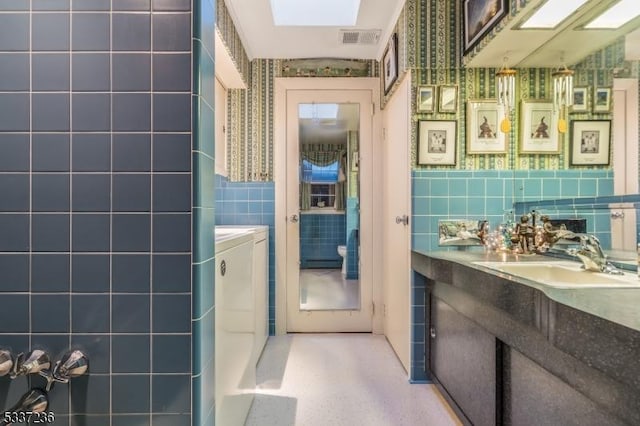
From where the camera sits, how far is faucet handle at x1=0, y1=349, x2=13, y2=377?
3.10ft

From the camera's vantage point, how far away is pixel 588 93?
64.6 inches

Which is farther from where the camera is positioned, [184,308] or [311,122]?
[311,122]

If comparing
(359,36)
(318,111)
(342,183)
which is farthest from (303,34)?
(342,183)

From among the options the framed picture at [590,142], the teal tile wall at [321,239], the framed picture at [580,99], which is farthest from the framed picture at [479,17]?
the teal tile wall at [321,239]

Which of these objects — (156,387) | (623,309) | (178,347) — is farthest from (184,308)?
(623,309)

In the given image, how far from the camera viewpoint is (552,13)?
4.99ft

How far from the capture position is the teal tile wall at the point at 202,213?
981 mm

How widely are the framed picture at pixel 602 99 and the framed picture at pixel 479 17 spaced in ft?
1.76

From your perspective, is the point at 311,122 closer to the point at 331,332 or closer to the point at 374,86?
the point at 374,86

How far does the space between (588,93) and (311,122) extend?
6.23 ft

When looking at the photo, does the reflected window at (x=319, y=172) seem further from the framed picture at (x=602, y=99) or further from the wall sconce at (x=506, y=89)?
the framed picture at (x=602, y=99)

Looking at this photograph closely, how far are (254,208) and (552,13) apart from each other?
7.47 ft

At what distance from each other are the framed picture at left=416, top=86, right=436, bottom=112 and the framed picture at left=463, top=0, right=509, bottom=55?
0.27 m

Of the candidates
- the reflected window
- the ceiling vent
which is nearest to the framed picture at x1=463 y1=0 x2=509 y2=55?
the ceiling vent
